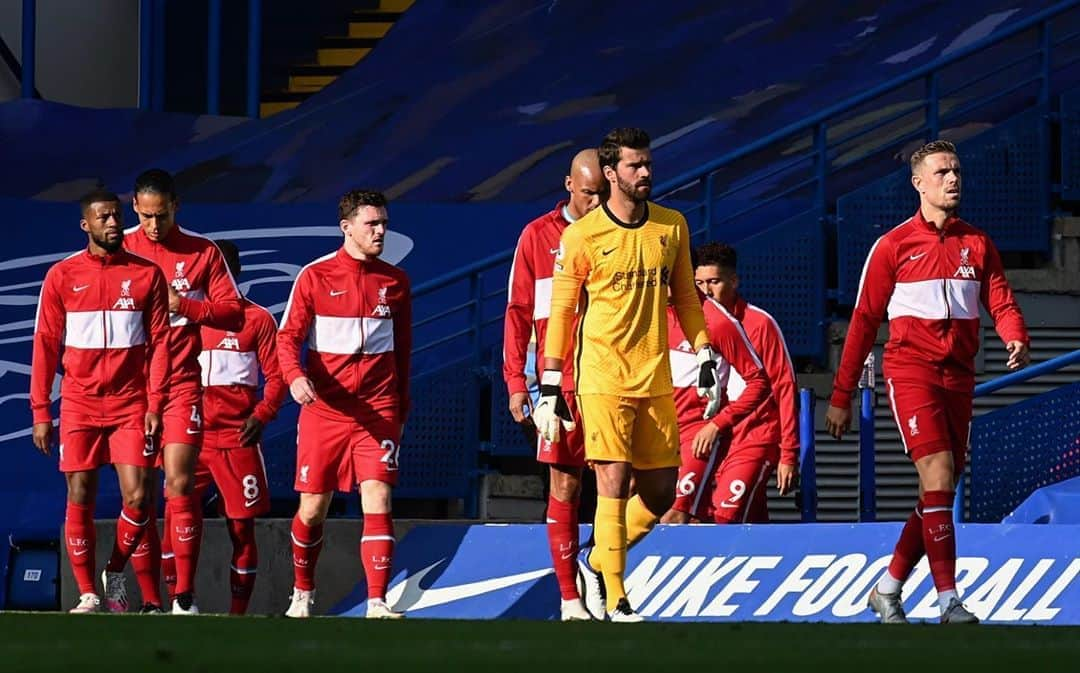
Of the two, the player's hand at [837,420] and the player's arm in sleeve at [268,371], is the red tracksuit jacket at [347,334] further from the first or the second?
the player's hand at [837,420]

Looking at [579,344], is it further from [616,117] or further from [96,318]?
[616,117]

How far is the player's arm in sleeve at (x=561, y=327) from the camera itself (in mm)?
9117

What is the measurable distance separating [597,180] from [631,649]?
411 cm

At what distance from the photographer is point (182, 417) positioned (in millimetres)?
11430

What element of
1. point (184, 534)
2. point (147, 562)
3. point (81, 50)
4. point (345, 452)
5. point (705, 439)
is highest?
point (81, 50)

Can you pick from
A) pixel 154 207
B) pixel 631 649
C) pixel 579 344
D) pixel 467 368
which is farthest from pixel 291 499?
pixel 631 649

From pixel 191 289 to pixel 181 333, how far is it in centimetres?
24

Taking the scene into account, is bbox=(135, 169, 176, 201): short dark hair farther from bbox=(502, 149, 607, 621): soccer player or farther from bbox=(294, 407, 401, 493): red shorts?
bbox=(502, 149, 607, 621): soccer player

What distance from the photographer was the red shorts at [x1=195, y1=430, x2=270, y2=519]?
12.4m

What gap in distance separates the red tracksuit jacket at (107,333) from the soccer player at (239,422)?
0.86 m

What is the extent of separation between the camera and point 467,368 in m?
14.3

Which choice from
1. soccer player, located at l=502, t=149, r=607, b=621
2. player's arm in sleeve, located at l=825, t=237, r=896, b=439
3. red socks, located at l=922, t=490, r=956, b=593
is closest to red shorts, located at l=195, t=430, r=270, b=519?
soccer player, located at l=502, t=149, r=607, b=621

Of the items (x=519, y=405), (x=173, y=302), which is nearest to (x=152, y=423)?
(x=173, y=302)

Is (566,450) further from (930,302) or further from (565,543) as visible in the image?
(930,302)
